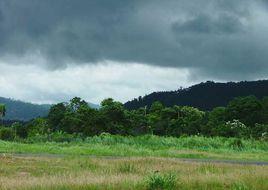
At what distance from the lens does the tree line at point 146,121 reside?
99.6m

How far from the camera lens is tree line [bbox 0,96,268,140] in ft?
A: 327

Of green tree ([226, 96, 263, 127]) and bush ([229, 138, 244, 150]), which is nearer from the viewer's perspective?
bush ([229, 138, 244, 150])

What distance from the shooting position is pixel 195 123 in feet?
358

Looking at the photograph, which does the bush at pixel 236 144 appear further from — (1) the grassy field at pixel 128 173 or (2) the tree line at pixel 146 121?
(2) the tree line at pixel 146 121

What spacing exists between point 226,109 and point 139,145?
8286cm

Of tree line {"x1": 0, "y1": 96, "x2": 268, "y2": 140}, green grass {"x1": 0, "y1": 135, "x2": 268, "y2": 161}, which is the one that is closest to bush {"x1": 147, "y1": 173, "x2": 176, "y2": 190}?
green grass {"x1": 0, "y1": 135, "x2": 268, "y2": 161}

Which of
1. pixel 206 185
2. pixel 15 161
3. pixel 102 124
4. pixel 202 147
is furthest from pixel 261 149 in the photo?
pixel 102 124

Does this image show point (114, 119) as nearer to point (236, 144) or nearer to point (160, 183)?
point (236, 144)

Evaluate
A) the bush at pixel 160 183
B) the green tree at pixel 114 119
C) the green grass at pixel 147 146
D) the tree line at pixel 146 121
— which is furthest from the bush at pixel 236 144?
the green tree at pixel 114 119

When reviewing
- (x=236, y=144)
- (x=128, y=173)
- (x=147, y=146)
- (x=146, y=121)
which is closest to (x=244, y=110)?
(x=146, y=121)

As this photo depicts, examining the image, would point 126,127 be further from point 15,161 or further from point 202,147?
point 15,161

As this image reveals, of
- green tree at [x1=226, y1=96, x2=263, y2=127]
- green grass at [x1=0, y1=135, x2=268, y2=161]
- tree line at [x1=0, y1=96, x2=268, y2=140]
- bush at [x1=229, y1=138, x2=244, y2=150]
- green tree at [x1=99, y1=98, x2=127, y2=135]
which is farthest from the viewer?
green tree at [x1=226, y1=96, x2=263, y2=127]

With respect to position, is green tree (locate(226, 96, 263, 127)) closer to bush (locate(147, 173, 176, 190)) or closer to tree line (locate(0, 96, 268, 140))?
tree line (locate(0, 96, 268, 140))

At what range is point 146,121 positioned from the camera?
12800cm
